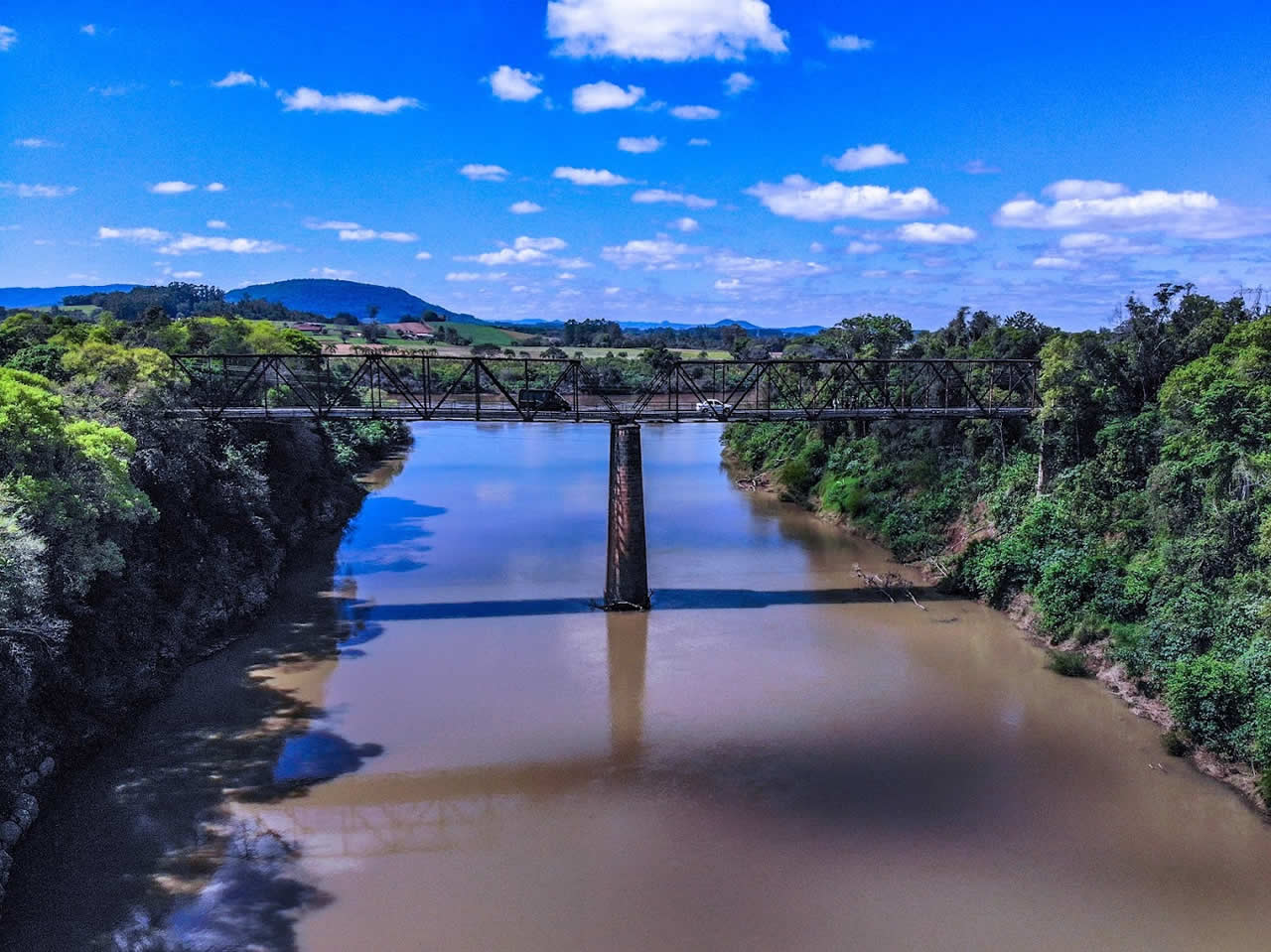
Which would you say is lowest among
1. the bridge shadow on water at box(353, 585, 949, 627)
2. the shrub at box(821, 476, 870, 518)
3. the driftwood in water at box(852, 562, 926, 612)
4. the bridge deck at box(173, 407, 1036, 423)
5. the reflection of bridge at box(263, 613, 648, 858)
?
the reflection of bridge at box(263, 613, 648, 858)

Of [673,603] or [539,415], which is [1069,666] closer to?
[673,603]

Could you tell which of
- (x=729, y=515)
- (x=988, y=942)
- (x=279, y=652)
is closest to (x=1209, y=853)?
(x=988, y=942)

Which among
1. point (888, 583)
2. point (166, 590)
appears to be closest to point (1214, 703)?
point (888, 583)

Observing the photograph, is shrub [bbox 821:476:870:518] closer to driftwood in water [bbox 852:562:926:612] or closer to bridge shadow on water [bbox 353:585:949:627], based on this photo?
driftwood in water [bbox 852:562:926:612]

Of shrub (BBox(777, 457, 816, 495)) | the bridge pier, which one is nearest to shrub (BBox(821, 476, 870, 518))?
shrub (BBox(777, 457, 816, 495))

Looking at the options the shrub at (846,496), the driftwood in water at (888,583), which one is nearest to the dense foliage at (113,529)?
the driftwood in water at (888,583)
